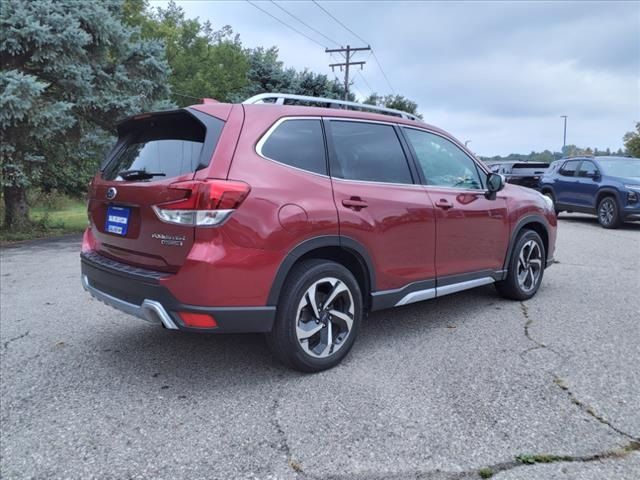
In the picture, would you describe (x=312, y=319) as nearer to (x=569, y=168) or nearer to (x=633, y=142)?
(x=569, y=168)

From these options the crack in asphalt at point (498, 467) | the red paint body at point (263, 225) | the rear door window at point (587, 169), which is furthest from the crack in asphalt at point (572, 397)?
the rear door window at point (587, 169)

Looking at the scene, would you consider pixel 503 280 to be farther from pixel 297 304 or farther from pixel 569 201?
pixel 569 201

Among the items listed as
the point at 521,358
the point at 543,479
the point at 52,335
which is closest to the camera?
the point at 543,479

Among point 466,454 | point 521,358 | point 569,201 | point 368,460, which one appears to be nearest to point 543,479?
point 466,454

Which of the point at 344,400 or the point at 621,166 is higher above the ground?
the point at 621,166

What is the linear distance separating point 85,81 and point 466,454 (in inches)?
448

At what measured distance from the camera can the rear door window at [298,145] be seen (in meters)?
3.35

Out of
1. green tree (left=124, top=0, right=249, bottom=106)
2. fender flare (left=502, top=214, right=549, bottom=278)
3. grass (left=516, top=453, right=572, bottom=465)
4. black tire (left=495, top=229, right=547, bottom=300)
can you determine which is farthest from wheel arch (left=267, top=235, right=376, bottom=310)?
green tree (left=124, top=0, right=249, bottom=106)

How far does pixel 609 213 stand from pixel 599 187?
2.41 feet

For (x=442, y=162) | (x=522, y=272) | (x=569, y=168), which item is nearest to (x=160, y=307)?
(x=442, y=162)

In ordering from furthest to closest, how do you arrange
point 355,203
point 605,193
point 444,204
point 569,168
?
point 569,168
point 605,193
point 444,204
point 355,203

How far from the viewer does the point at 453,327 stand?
457cm

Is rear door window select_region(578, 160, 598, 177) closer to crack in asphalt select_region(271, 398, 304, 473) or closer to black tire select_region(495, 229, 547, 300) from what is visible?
black tire select_region(495, 229, 547, 300)

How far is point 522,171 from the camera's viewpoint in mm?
20156
